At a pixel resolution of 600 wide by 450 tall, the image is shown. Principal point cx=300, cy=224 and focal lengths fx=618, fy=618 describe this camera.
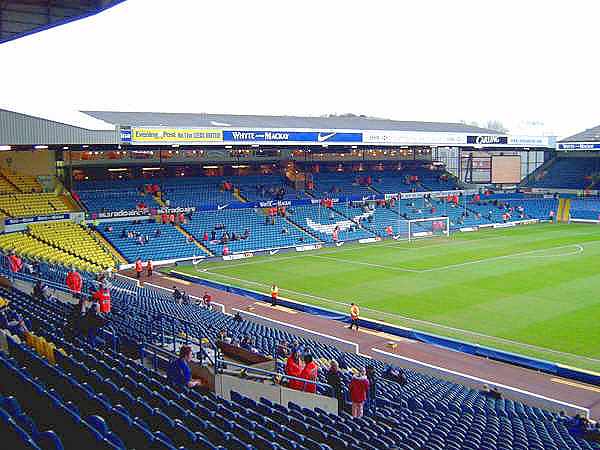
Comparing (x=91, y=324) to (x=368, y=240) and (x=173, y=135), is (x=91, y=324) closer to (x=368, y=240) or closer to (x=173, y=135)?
(x=173, y=135)

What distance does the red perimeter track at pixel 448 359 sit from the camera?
1800 centimetres

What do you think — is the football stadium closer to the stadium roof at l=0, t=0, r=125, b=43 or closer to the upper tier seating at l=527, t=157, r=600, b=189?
the stadium roof at l=0, t=0, r=125, b=43

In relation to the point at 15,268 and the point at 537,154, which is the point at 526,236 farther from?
the point at 15,268

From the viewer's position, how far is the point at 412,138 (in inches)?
2067

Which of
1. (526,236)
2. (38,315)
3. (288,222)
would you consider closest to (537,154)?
(526,236)

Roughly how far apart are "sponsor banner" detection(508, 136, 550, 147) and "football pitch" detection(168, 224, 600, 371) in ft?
37.8

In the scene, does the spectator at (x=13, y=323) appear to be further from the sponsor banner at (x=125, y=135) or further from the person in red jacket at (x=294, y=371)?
the sponsor banner at (x=125, y=135)

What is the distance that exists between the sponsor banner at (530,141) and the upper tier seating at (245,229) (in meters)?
24.0

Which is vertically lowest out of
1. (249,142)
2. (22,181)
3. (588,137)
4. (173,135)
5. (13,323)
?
(13,323)

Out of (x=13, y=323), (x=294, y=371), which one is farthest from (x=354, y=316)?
(x=13, y=323)

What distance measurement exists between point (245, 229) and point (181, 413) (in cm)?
4043

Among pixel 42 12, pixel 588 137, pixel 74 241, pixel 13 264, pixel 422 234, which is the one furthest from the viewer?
pixel 588 137

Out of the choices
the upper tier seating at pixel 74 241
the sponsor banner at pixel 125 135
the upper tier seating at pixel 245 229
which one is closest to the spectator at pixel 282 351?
the upper tier seating at pixel 74 241

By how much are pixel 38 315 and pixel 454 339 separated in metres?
14.9
